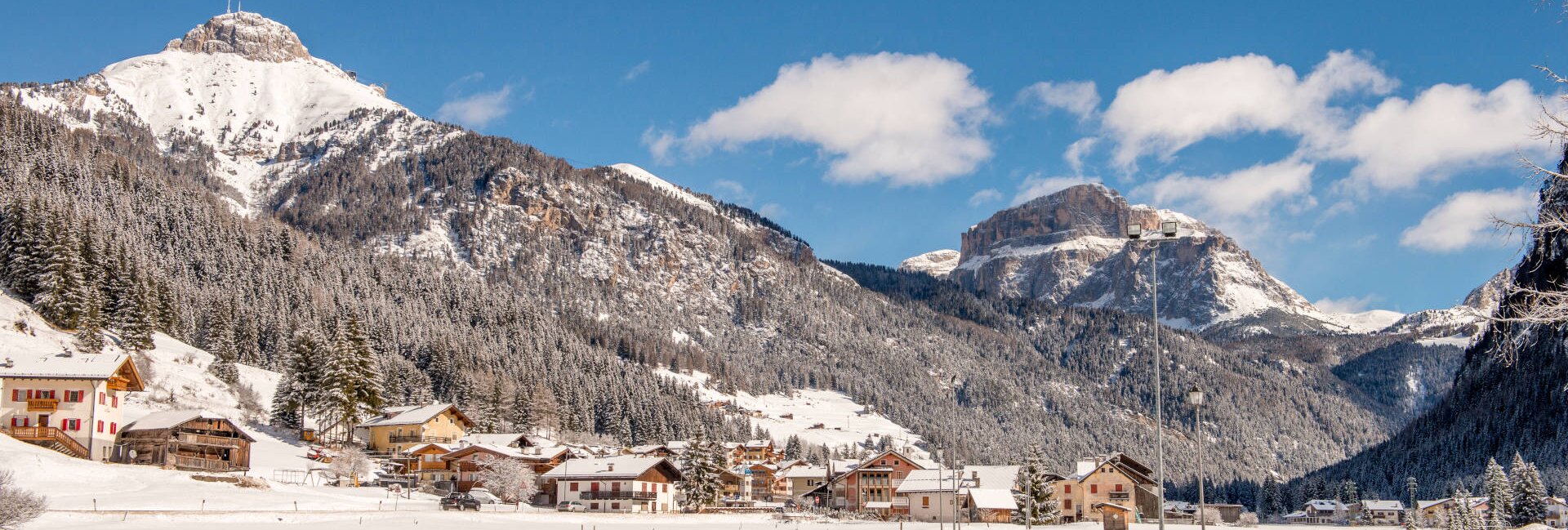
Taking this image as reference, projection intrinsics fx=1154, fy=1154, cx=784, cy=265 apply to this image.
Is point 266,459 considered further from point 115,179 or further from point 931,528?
point 115,179

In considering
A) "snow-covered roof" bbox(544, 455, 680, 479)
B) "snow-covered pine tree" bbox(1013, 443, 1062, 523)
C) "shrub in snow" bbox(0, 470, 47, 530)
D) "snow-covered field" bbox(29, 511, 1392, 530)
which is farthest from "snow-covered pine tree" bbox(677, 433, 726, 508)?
"shrub in snow" bbox(0, 470, 47, 530)

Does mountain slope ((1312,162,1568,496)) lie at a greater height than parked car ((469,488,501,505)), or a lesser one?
greater

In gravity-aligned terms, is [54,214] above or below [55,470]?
above

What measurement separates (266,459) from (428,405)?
29.6m

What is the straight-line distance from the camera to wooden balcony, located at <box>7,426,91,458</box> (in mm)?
71812

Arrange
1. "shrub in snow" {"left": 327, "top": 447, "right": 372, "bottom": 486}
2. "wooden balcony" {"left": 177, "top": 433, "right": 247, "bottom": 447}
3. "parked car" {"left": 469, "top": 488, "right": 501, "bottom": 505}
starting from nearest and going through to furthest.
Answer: "wooden balcony" {"left": 177, "top": 433, "right": 247, "bottom": 447} < "shrub in snow" {"left": 327, "top": 447, "right": 372, "bottom": 486} < "parked car" {"left": 469, "top": 488, "right": 501, "bottom": 505}

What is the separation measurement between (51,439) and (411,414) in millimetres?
42583

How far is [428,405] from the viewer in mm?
116688

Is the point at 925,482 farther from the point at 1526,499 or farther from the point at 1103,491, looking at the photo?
Result: the point at 1526,499

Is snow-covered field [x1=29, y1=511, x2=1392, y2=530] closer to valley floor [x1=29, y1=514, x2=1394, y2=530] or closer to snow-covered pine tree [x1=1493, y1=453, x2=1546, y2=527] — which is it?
valley floor [x1=29, y1=514, x2=1394, y2=530]

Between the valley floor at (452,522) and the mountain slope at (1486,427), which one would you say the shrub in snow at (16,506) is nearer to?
the valley floor at (452,522)

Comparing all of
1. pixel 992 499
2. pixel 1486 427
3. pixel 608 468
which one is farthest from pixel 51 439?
pixel 1486 427

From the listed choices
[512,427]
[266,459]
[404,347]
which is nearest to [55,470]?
[266,459]

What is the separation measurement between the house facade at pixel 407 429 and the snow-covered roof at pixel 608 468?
1478cm
